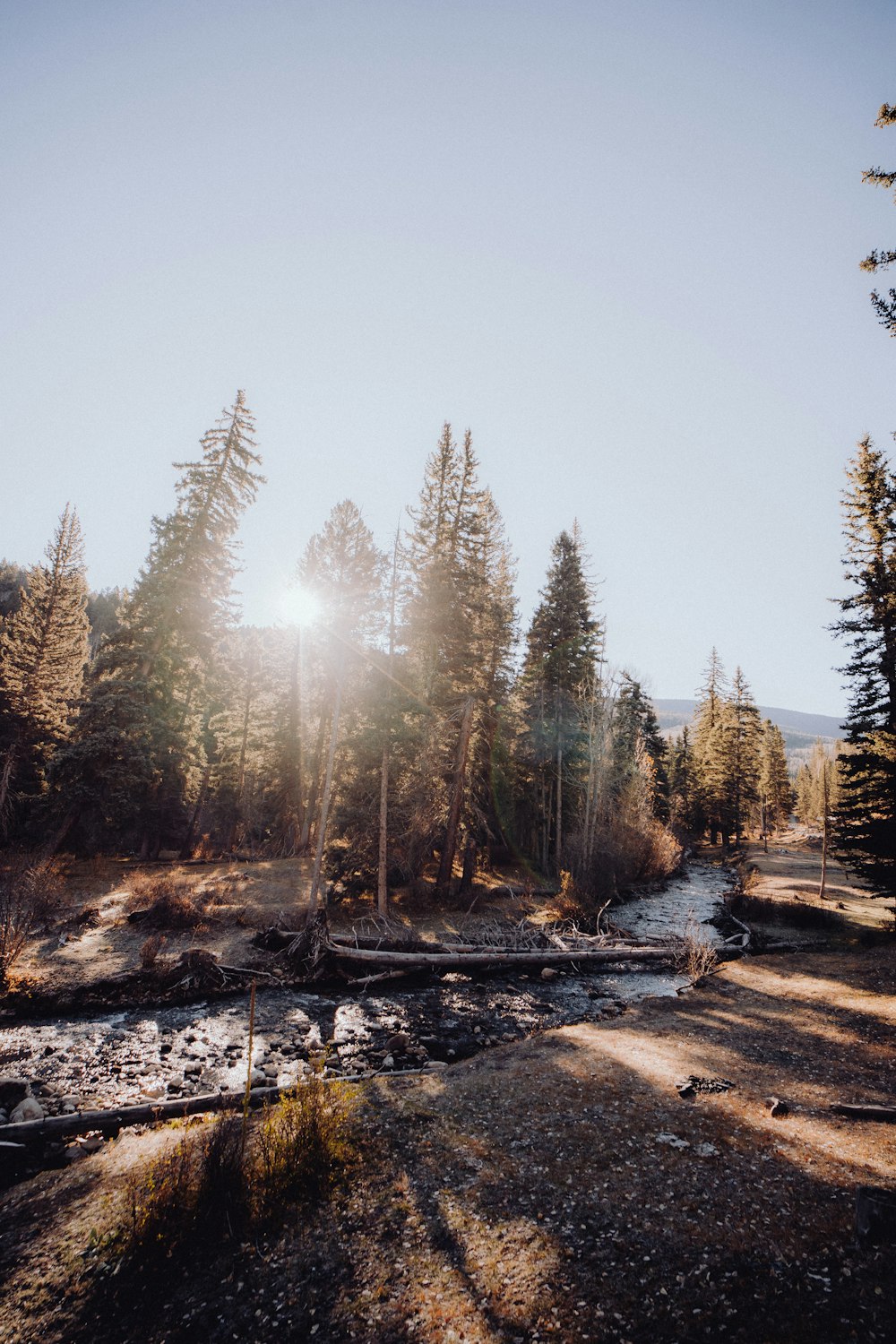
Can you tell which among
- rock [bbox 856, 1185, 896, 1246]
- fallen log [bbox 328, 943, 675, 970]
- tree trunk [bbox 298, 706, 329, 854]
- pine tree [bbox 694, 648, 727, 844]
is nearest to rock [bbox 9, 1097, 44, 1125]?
fallen log [bbox 328, 943, 675, 970]

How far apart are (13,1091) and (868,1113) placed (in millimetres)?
12972

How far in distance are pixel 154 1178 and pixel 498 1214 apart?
3695mm

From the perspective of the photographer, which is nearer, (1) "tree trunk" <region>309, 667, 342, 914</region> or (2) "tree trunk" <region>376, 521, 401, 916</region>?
(1) "tree trunk" <region>309, 667, 342, 914</region>

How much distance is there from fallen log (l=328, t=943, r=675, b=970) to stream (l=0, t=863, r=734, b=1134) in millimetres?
479

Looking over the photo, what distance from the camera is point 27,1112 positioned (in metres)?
7.41

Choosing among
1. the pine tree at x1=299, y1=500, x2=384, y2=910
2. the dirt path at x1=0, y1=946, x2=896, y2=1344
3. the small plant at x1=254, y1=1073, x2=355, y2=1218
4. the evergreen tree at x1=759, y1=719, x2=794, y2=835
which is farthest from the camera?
the evergreen tree at x1=759, y1=719, x2=794, y2=835

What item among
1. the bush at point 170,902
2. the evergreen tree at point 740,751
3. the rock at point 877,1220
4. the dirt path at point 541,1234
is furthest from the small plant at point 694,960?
the evergreen tree at point 740,751

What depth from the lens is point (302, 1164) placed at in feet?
20.0

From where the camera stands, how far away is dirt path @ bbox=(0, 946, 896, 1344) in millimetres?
4321

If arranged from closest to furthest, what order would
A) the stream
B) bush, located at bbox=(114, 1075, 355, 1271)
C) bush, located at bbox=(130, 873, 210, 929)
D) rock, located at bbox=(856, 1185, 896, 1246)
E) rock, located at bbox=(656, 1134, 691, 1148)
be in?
1. rock, located at bbox=(856, 1185, 896, 1246)
2. bush, located at bbox=(114, 1075, 355, 1271)
3. rock, located at bbox=(656, 1134, 691, 1148)
4. the stream
5. bush, located at bbox=(130, 873, 210, 929)

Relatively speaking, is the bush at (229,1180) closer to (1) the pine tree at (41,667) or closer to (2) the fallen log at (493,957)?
(2) the fallen log at (493,957)

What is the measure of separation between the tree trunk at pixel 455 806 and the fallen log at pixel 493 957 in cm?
705

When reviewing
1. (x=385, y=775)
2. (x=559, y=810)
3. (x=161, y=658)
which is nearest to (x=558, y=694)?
(x=559, y=810)

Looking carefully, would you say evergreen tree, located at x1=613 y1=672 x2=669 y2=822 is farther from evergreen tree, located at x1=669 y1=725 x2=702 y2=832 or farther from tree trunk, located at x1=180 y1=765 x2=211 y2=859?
tree trunk, located at x1=180 y1=765 x2=211 y2=859
